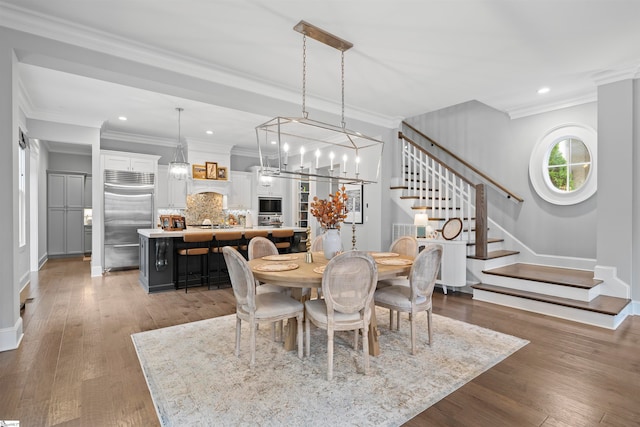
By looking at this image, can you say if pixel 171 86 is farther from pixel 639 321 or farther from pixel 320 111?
pixel 639 321

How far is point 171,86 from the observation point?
11.3ft

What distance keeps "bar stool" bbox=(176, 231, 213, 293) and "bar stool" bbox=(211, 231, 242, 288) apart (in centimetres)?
13

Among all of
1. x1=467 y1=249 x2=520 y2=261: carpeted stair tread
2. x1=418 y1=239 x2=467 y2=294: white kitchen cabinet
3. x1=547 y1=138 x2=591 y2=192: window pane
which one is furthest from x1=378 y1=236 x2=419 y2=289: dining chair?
x1=547 y1=138 x2=591 y2=192: window pane

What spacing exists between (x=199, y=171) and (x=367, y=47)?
17.5 ft

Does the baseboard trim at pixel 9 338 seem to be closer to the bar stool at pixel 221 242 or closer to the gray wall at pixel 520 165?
the bar stool at pixel 221 242

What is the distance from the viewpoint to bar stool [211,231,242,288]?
17.1 feet

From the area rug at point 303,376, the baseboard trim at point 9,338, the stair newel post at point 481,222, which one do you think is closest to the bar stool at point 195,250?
the area rug at point 303,376

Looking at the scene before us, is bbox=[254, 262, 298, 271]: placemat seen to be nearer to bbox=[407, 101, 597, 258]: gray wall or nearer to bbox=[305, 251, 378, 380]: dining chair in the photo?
bbox=[305, 251, 378, 380]: dining chair

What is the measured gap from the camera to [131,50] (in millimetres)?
3139

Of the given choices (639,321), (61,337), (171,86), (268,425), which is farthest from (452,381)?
(171,86)

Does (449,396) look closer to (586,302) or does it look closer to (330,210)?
(330,210)

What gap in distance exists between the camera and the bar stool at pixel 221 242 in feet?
17.1

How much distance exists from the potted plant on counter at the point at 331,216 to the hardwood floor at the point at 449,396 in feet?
4.93

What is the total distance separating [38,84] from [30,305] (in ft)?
9.33
